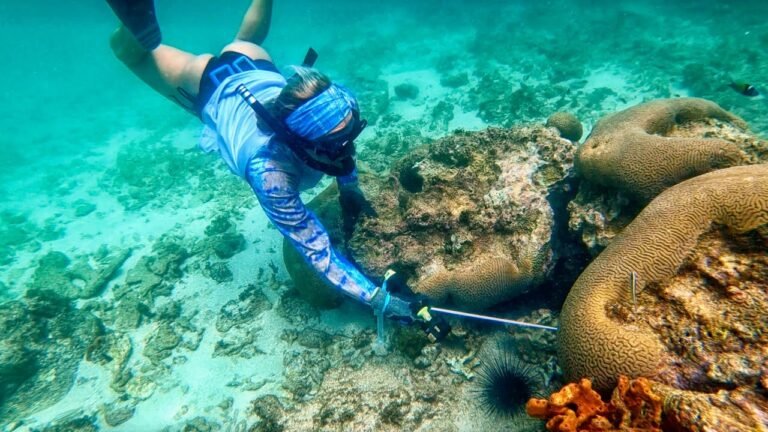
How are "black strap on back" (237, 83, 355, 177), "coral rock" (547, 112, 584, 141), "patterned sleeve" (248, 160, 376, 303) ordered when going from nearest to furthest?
1. "black strap on back" (237, 83, 355, 177)
2. "patterned sleeve" (248, 160, 376, 303)
3. "coral rock" (547, 112, 584, 141)

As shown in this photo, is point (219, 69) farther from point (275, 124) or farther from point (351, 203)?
point (351, 203)

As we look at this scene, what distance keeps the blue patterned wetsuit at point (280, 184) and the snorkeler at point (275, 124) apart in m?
0.01

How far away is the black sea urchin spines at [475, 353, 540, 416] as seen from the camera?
3209 millimetres

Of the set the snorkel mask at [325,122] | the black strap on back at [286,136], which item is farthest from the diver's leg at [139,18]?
the snorkel mask at [325,122]

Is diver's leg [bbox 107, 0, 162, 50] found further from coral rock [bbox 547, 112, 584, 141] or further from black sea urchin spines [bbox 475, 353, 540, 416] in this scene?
coral rock [bbox 547, 112, 584, 141]

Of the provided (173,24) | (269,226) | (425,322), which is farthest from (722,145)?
(173,24)

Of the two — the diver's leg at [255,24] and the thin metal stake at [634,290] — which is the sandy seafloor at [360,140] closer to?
the thin metal stake at [634,290]

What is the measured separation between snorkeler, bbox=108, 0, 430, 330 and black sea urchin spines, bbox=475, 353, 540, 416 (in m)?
0.99

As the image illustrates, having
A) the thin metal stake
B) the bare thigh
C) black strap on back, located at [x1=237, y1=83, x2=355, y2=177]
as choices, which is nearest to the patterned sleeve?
black strap on back, located at [x1=237, y1=83, x2=355, y2=177]

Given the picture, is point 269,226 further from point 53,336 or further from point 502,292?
point 502,292

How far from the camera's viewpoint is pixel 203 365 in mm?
5629

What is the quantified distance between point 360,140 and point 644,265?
9.80 metres

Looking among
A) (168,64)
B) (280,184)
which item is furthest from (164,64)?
(280,184)

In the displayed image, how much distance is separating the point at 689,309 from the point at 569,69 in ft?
44.7
